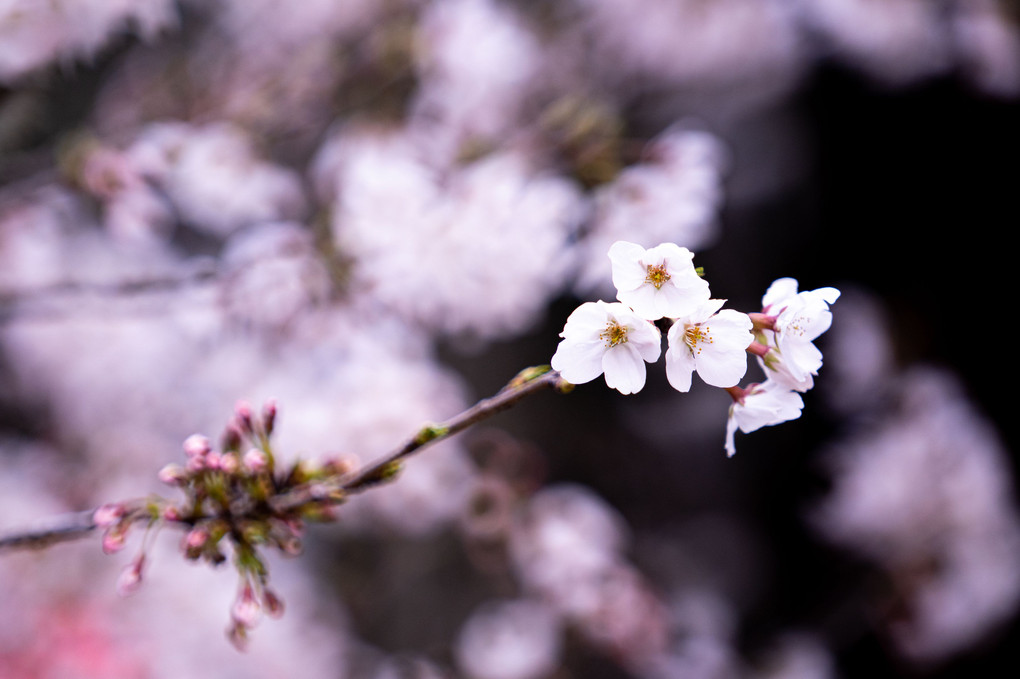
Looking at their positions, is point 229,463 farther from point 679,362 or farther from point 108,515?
point 679,362

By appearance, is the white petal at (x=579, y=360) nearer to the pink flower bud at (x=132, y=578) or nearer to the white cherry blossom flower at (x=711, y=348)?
the white cherry blossom flower at (x=711, y=348)

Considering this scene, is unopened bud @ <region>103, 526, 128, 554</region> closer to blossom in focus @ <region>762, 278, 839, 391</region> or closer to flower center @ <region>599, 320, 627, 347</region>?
flower center @ <region>599, 320, 627, 347</region>

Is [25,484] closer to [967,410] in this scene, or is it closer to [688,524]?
[688,524]

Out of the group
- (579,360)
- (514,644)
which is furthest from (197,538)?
(514,644)

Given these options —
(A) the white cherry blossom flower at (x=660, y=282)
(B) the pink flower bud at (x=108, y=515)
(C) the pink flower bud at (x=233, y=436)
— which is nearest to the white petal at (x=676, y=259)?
(A) the white cherry blossom flower at (x=660, y=282)

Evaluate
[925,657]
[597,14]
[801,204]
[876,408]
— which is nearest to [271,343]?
[597,14]

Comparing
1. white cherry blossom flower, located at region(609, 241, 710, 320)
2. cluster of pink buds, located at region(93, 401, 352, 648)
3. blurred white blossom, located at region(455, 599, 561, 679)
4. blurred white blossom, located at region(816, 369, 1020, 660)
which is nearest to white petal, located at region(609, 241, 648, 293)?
white cherry blossom flower, located at region(609, 241, 710, 320)
